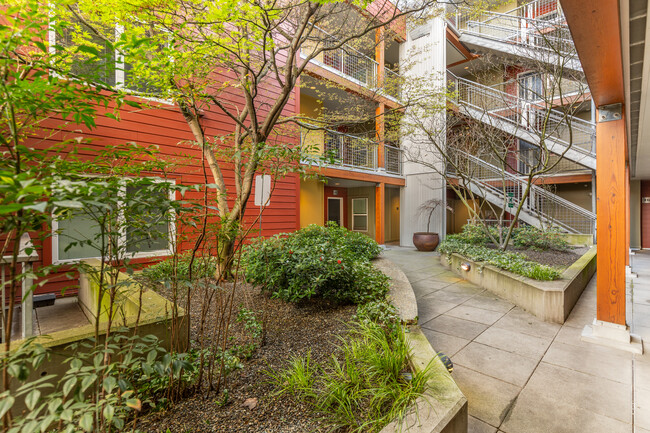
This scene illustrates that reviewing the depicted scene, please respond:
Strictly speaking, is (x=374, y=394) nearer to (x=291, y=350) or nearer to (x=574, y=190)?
(x=291, y=350)

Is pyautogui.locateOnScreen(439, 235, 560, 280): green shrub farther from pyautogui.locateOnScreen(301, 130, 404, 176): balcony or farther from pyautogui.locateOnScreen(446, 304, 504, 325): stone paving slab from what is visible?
pyautogui.locateOnScreen(301, 130, 404, 176): balcony

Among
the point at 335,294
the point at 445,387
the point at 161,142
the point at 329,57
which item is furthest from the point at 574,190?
the point at 161,142

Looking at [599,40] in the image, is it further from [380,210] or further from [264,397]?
[380,210]

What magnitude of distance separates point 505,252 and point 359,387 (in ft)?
18.1

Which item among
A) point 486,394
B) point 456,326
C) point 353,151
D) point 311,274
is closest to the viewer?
point 486,394

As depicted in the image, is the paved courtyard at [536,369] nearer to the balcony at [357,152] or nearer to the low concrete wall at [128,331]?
the low concrete wall at [128,331]

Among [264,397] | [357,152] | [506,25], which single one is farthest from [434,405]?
[506,25]

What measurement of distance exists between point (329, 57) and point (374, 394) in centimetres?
1023

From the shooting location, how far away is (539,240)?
7.32 metres

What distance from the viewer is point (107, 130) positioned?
5.04m

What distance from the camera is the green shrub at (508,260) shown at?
172 inches

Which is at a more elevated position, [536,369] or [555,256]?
[555,256]

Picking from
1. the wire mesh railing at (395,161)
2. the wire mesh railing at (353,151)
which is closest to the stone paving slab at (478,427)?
the wire mesh railing at (353,151)

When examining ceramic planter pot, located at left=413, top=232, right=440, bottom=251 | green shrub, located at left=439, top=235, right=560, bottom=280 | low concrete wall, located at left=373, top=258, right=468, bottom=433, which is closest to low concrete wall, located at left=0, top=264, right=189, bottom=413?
low concrete wall, located at left=373, top=258, right=468, bottom=433
